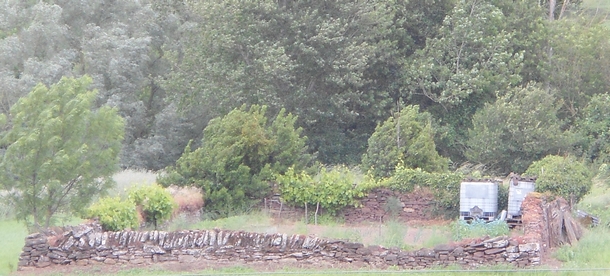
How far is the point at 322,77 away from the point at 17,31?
13.3 metres

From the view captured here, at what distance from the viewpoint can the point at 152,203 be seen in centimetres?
1747

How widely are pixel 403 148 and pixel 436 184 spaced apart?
2.14m

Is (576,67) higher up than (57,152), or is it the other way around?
(576,67)

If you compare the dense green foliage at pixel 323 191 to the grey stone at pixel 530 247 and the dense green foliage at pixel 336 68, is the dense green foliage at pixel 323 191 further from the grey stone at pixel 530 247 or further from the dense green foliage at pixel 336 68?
the grey stone at pixel 530 247

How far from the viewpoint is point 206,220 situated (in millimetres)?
20188

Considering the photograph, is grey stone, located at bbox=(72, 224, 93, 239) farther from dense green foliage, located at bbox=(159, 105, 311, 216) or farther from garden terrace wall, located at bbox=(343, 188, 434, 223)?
garden terrace wall, located at bbox=(343, 188, 434, 223)

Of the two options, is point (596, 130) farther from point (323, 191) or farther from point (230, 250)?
point (230, 250)

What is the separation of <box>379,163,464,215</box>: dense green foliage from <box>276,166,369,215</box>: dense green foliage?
91 cm

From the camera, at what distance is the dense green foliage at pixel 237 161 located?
71.4ft

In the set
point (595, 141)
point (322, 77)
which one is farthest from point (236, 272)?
point (595, 141)

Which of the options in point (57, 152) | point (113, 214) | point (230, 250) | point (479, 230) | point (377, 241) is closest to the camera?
point (230, 250)

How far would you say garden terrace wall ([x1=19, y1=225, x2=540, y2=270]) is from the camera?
43.4ft

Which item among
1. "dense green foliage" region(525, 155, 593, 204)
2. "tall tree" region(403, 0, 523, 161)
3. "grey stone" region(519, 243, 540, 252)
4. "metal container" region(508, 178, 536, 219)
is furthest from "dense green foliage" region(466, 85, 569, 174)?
"grey stone" region(519, 243, 540, 252)

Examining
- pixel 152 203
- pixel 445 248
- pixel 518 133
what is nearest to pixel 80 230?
pixel 152 203
